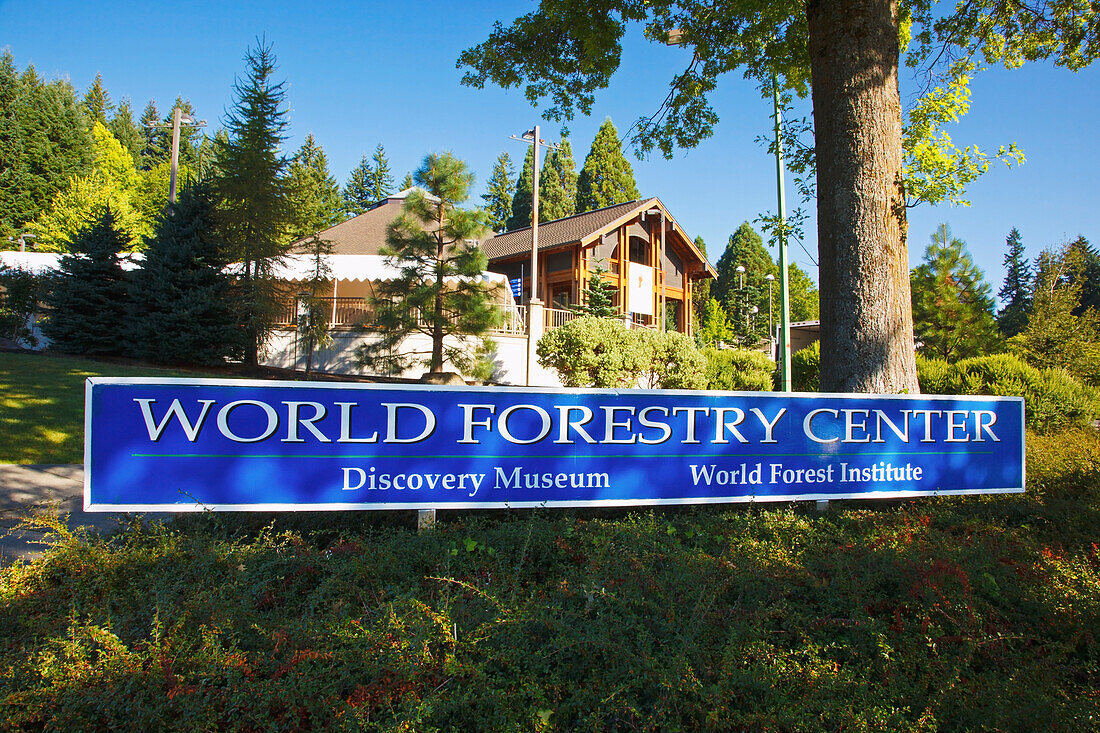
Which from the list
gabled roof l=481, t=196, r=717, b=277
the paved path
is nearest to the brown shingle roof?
gabled roof l=481, t=196, r=717, b=277

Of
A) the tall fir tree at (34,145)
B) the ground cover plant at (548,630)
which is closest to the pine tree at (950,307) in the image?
the ground cover plant at (548,630)

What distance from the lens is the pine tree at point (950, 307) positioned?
1970 cm

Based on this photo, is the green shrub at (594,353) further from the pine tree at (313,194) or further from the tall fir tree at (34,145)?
the tall fir tree at (34,145)

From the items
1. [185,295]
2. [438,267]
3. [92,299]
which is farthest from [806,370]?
[92,299]

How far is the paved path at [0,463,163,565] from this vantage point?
4.55 m

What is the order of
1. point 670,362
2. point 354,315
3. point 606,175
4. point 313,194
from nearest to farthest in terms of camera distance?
point 670,362 → point 354,315 → point 313,194 → point 606,175

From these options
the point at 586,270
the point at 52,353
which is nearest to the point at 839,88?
the point at 52,353

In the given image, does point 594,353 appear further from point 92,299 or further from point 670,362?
point 92,299

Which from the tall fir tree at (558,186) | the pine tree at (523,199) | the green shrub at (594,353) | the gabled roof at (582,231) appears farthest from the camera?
the pine tree at (523,199)

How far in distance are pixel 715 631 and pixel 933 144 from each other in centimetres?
1104

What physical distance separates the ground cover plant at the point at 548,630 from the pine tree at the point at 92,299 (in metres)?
16.0

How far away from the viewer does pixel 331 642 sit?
2875 mm

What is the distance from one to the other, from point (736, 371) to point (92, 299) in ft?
57.1

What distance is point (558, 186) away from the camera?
48.8 metres
